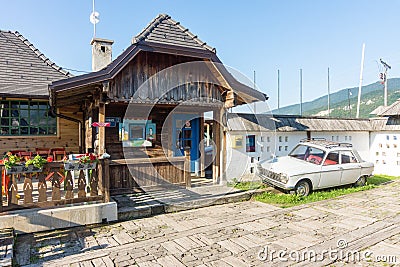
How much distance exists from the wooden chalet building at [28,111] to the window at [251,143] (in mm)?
6190

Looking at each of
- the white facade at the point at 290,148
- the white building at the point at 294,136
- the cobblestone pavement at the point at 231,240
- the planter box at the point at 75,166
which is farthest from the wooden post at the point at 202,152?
the planter box at the point at 75,166

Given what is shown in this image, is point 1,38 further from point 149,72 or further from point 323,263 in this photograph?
point 323,263

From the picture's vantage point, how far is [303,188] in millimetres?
8289

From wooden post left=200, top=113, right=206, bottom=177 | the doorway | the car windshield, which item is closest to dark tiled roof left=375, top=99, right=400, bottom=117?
the car windshield

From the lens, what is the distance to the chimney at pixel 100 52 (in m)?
9.85

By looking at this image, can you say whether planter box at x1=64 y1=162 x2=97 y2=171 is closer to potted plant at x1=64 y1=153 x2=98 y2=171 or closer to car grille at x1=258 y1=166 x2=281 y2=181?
potted plant at x1=64 y1=153 x2=98 y2=171

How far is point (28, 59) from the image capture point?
37.9 ft

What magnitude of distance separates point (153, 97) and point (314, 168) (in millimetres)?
5108

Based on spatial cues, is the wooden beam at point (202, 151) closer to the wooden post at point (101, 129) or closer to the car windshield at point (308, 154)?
the car windshield at point (308, 154)

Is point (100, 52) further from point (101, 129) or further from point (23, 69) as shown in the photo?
point (101, 129)

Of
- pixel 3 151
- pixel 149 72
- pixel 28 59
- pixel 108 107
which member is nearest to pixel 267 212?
pixel 149 72

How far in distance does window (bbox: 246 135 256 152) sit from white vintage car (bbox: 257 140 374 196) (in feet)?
1.80

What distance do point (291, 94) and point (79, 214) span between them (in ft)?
81.2

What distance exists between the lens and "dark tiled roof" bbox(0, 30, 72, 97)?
9516mm
